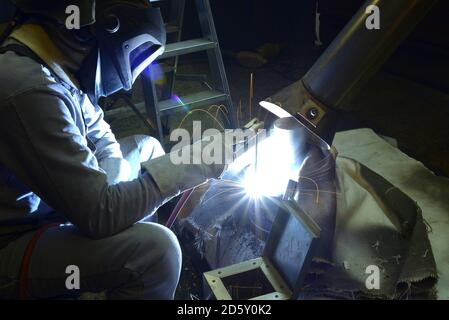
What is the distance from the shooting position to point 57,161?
1516 millimetres

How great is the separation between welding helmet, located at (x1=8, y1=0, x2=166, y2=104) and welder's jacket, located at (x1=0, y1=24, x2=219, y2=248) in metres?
0.12

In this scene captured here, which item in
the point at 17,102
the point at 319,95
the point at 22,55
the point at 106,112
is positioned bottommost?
the point at 106,112

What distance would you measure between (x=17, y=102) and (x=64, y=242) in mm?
559

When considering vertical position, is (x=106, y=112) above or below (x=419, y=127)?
above

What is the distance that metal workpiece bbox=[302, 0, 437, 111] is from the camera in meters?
1.58

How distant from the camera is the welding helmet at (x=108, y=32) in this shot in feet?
5.11

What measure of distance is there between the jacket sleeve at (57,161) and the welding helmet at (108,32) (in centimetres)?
20

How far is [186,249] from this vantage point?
2410mm

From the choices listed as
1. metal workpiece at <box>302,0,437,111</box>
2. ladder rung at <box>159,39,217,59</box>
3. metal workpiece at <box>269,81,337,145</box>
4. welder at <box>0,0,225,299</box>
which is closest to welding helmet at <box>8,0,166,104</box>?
welder at <box>0,0,225,299</box>

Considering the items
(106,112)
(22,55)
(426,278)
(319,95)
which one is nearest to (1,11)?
(106,112)

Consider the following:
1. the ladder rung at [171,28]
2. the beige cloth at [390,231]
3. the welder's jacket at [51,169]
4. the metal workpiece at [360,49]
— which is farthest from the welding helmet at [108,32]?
the ladder rung at [171,28]

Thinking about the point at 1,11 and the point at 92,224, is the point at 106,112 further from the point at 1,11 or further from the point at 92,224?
the point at 92,224

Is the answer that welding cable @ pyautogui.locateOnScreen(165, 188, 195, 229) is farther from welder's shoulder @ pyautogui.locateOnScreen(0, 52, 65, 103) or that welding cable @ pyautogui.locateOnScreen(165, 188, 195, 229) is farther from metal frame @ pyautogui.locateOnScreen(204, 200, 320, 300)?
welder's shoulder @ pyautogui.locateOnScreen(0, 52, 65, 103)

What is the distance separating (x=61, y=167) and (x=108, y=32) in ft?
1.72
